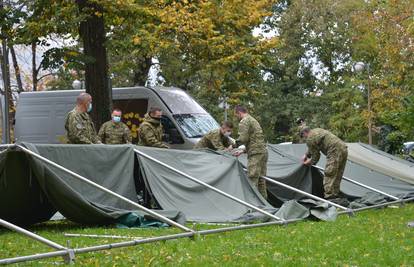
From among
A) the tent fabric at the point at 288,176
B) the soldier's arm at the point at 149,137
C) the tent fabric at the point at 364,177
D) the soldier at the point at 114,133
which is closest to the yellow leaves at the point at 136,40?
the soldier at the point at 114,133

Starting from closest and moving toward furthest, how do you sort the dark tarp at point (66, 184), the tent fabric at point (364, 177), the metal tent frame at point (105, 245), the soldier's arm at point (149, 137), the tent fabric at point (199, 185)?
1. the metal tent frame at point (105, 245)
2. the dark tarp at point (66, 184)
3. the tent fabric at point (199, 185)
4. the soldier's arm at point (149, 137)
5. the tent fabric at point (364, 177)

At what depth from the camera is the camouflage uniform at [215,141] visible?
15188 mm

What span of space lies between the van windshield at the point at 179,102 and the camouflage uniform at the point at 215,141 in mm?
4214

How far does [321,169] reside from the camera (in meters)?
15.7

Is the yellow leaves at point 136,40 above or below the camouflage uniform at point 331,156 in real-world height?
above

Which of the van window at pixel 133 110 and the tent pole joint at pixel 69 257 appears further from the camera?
the van window at pixel 133 110

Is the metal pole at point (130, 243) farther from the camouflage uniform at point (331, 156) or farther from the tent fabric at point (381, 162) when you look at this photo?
the tent fabric at point (381, 162)

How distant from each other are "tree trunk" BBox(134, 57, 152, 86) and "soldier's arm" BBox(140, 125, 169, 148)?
44.5ft

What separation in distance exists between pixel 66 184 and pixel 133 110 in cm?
1036

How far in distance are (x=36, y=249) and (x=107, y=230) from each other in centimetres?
176

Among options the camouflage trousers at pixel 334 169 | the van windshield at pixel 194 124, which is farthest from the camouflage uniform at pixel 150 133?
the van windshield at pixel 194 124

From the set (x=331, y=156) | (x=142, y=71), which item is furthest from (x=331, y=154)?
(x=142, y=71)

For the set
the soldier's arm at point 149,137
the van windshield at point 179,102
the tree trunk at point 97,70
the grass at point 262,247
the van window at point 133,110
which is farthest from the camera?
the van window at point 133,110

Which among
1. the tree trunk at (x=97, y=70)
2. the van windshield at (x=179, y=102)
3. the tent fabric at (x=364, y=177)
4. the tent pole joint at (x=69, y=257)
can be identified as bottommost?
the tent fabric at (x=364, y=177)
